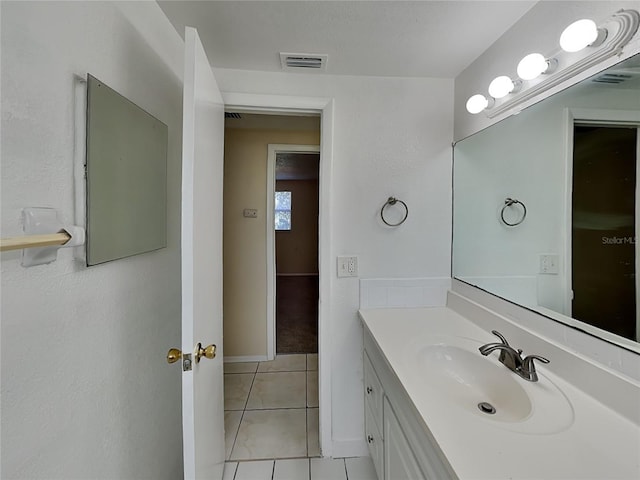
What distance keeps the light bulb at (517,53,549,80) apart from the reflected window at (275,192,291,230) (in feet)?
18.7

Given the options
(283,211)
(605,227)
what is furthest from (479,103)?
(283,211)

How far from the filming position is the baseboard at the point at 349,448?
151 centimetres

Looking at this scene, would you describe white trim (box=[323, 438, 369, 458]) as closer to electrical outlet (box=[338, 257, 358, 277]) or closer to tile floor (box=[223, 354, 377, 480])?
tile floor (box=[223, 354, 377, 480])

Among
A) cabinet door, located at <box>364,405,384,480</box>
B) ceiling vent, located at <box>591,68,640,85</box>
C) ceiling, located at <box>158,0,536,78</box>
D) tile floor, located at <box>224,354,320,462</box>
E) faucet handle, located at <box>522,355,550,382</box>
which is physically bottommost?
tile floor, located at <box>224,354,320,462</box>

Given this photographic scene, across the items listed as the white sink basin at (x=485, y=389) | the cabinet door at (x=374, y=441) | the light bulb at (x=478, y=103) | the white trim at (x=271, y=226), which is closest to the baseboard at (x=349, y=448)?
the cabinet door at (x=374, y=441)

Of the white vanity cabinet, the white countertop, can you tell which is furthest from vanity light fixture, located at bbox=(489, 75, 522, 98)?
the white vanity cabinet

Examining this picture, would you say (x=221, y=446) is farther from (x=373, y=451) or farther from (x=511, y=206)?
(x=511, y=206)

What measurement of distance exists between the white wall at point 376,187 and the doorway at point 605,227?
0.66m

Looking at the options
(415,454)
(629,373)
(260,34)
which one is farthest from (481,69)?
(415,454)

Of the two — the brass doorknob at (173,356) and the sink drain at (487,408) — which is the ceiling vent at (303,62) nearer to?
the brass doorknob at (173,356)

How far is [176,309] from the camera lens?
125 centimetres

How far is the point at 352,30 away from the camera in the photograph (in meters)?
1.12

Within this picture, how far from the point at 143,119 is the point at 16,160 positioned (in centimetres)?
48

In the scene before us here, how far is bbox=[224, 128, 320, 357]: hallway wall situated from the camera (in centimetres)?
243
